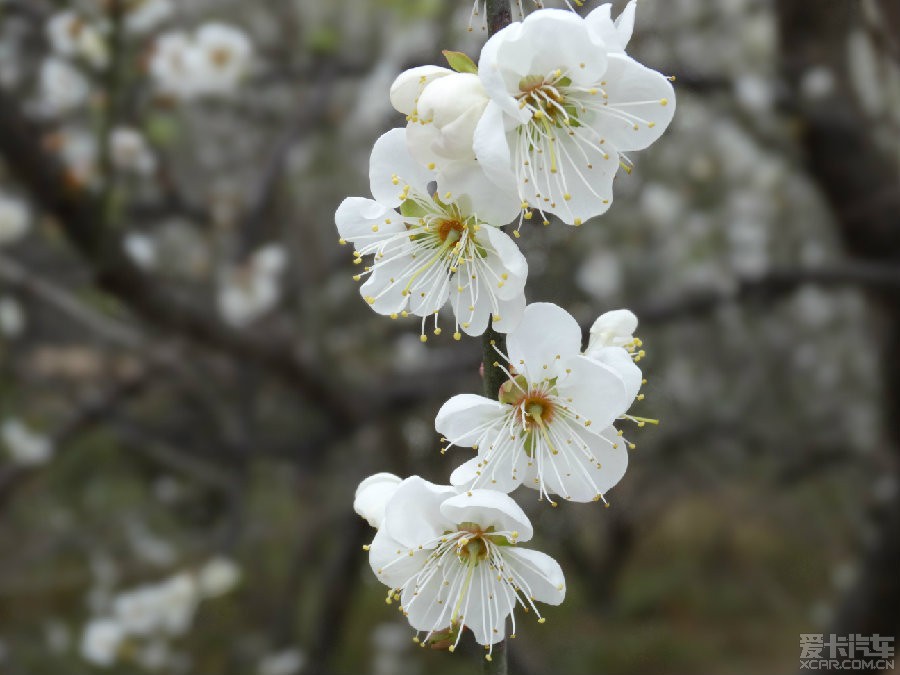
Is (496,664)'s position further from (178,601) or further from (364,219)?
(178,601)

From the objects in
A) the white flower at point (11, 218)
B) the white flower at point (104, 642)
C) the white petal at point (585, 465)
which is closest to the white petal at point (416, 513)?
the white petal at point (585, 465)

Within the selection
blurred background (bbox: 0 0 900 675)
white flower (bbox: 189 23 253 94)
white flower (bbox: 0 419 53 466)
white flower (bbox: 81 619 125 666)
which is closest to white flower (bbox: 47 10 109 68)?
blurred background (bbox: 0 0 900 675)

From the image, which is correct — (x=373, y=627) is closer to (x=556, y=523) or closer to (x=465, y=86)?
(x=556, y=523)

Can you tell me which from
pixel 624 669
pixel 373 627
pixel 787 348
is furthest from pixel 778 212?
pixel 373 627

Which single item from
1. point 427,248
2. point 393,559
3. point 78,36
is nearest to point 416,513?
point 393,559

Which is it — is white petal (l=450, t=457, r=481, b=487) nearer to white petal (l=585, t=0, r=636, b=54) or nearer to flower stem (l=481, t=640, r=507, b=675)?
flower stem (l=481, t=640, r=507, b=675)
